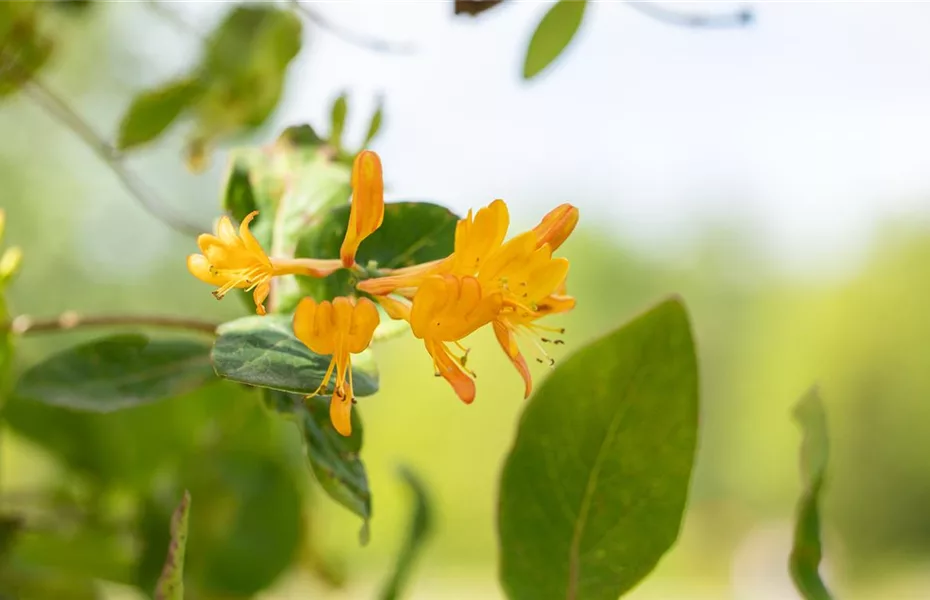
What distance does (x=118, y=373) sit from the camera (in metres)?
0.27

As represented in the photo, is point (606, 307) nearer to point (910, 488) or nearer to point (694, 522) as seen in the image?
point (694, 522)

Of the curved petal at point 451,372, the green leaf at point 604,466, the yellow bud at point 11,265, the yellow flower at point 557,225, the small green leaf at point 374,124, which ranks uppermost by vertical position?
the yellow bud at point 11,265

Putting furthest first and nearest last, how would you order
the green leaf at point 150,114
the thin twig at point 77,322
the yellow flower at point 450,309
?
1. the green leaf at point 150,114
2. the thin twig at point 77,322
3. the yellow flower at point 450,309

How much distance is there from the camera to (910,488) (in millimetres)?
5434

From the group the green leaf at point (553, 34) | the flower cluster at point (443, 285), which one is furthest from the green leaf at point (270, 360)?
the green leaf at point (553, 34)

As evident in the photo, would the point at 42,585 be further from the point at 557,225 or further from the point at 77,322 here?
the point at 557,225

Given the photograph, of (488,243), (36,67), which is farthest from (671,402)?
(36,67)

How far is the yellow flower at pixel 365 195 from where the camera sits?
0.19 m

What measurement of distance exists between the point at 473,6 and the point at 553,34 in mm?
27

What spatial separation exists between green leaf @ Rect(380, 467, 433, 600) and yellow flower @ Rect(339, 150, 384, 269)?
18 cm

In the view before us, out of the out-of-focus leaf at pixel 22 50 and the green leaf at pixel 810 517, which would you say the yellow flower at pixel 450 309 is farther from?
the out-of-focus leaf at pixel 22 50

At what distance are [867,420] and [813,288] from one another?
96 cm

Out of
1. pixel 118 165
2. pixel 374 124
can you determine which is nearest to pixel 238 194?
pixel 374 124

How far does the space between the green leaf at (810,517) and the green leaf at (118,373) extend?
0.19 meters
